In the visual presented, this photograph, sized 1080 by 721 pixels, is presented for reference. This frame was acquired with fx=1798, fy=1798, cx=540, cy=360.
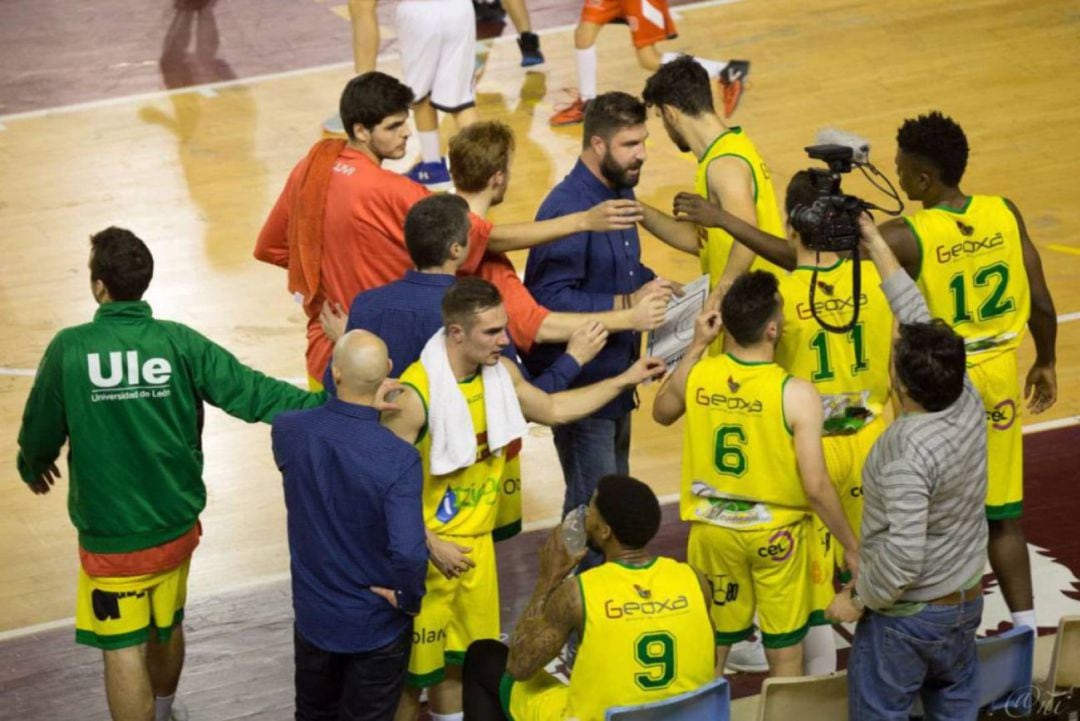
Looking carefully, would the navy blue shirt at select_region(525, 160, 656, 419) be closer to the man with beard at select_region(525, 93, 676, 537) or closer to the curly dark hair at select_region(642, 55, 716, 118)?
the man with beard at select_region(525, 93, 676, 537)

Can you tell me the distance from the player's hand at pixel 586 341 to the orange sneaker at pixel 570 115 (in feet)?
22.1

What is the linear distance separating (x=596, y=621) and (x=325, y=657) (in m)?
1.09

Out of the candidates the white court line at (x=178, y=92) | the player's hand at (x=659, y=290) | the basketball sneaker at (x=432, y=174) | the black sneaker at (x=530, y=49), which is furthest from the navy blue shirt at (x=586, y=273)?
the white court line at (x=178, y=92)

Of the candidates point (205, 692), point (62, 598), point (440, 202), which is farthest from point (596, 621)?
point (62, 598)

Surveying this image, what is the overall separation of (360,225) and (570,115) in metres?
6.50

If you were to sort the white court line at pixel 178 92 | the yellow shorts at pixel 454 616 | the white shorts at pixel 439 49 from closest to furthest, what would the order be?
the yellow shorts at pixel 454 616 < the white shorts at pixel 439 49 < the white court line at pixel 178 92

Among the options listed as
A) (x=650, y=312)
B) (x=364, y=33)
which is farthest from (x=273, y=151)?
(x=650, y=312)

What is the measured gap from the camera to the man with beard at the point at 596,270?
7.44m

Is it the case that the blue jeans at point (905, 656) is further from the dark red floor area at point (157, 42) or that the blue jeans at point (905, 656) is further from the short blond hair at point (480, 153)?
the dark red floor area at point (157, 42)

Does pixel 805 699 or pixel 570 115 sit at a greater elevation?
pixel 570 115

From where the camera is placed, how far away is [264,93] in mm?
14477

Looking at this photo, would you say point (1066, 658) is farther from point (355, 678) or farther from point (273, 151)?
point (273, 151)

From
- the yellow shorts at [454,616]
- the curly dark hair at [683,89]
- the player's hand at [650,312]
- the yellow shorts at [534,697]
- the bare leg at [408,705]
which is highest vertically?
the curly dark hair at [683,89]

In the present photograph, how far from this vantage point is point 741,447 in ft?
21.0
